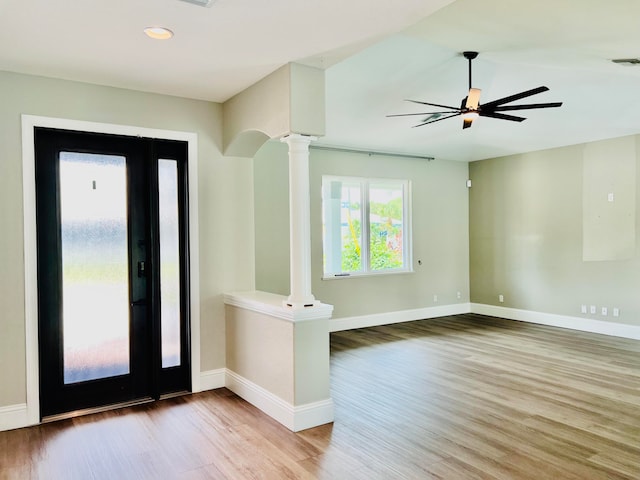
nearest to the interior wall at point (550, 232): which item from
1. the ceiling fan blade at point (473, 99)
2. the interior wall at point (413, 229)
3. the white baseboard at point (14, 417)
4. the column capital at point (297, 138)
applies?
the interior wall at point (413, 229)

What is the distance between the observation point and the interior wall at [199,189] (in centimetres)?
336

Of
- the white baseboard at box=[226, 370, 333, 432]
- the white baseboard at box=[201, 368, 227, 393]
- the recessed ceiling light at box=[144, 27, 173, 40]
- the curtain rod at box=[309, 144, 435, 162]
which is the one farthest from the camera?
the curtain rod at box=[309, 144, 435, 162]

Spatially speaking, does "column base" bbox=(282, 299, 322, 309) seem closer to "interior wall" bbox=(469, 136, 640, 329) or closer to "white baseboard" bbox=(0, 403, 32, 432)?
"white baseboard" bbox=(0, 403, 32, 432)

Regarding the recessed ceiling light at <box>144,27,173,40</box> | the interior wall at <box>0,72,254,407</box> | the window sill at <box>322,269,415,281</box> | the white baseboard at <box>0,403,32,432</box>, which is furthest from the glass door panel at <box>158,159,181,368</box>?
the window sill at <box>322,269,415,281</box>

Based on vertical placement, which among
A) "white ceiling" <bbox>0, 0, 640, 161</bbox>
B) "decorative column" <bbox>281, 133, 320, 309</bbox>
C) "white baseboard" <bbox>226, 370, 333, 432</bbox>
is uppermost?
"white ceiling" <bbox>0, 0, 640, 161</bbox>

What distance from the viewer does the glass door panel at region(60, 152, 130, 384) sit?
364 centimetres

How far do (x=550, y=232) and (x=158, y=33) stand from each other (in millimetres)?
6429

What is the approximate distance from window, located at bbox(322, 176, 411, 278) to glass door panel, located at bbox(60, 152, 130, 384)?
3.34 metres

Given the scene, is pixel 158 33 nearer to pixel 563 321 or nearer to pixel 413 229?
pixel 413 229

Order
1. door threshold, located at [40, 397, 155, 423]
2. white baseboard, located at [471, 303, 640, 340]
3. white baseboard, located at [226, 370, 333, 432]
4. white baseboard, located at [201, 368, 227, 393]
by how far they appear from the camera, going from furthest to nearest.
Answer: white baseboard, located at [471, 303, 640, 340]
white baseboard, located at [201, 368, 227, 393]
door threshold, located at [40, 397, 155, 423]
white baseboard, located at [226, 370, 333, 432]

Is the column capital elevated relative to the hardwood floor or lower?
elevated

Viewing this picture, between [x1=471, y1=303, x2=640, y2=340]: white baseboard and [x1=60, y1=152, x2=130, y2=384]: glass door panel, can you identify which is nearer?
[x1=60, y1=152, x2=130, y2=384]: glass door panel

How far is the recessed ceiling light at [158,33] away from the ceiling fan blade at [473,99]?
8.55 ft

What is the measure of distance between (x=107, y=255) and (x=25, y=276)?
0.60 meters
